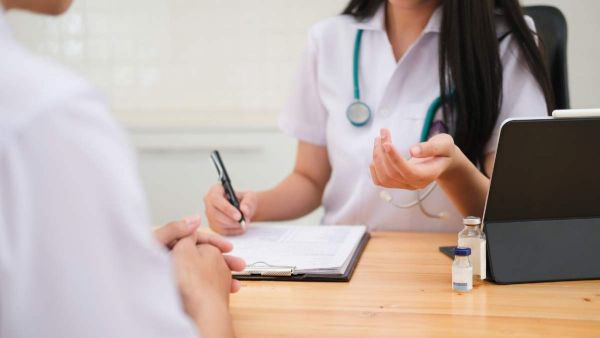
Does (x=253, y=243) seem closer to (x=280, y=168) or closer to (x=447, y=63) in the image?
(x=447, y=63)

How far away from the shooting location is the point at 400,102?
161cm

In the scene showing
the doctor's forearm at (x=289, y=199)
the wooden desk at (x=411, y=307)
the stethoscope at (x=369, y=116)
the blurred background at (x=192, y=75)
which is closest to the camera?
the wooden desk at (x=411, y=307)

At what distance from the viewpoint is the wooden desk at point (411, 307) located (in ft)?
2.90

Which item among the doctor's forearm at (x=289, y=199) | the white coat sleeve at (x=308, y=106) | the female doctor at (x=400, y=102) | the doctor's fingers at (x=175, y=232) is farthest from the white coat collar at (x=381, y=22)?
the doctor's fingers at (x=175, y=232)

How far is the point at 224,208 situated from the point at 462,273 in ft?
1.78

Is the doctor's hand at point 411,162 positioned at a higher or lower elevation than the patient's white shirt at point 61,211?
lower

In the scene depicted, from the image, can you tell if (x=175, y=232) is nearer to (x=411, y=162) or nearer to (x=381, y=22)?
(x=411, y=162)

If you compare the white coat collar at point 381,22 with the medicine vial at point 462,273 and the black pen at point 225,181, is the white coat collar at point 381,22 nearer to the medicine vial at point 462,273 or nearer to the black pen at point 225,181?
the black pen at point 225,181

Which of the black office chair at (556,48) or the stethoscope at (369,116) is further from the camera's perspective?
the black office chair at (556,48)

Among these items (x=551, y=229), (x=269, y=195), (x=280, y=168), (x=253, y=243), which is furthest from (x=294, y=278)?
(x=280, y=168)

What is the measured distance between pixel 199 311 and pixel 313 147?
0.99 metres

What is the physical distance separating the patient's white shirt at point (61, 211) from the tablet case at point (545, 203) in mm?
723

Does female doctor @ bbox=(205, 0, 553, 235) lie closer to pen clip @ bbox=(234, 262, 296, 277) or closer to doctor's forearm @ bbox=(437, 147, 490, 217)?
doctor's forearm @ bbox=(437, 147, 490, 217)

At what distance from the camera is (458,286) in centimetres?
105
